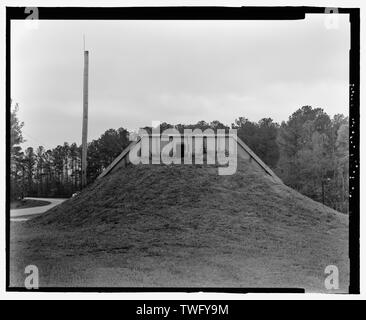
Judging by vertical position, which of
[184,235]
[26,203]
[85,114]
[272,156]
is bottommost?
[184,235]

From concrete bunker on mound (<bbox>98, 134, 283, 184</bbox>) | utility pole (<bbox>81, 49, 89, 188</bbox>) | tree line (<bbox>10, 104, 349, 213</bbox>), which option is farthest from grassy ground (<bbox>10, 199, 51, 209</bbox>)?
concrete bunker on mound (<bbox>98, 134, 283, 184</bbox>)

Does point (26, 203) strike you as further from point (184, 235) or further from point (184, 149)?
point (184, 149)

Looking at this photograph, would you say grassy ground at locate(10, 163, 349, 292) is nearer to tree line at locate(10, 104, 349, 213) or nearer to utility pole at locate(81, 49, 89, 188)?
tree line at locate(10, 104, 349, 213)

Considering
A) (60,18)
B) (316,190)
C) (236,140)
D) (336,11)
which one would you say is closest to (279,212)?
(316,190)

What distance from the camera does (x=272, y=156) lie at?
221 inches

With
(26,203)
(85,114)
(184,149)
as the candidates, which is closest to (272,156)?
(184,149)

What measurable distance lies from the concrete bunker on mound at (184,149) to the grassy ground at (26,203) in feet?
2.45

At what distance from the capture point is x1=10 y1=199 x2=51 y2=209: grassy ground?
4052mm

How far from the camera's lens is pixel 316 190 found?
5453mm

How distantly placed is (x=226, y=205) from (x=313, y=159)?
1.16 metres

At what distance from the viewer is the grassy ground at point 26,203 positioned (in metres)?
4.05

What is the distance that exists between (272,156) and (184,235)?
5.37 ft

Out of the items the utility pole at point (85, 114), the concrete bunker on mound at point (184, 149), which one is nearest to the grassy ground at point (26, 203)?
the utility pole at point (85, 114)

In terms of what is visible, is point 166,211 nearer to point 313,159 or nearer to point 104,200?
point 104,200
